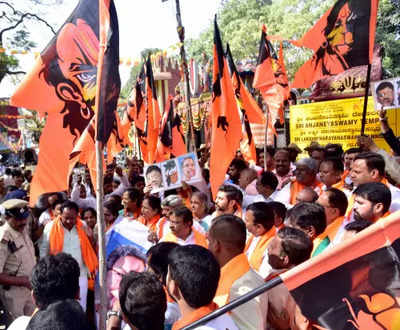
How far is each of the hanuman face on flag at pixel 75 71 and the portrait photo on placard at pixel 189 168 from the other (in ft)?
6.65

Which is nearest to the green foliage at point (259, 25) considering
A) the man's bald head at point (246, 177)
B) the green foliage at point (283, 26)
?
the green foliage at point (283, 26)

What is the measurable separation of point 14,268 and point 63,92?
1644 mm

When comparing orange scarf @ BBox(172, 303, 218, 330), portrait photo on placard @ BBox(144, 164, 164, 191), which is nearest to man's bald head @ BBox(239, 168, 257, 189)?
portrait photo on placard @ BBox(144, 164, 164, 191)

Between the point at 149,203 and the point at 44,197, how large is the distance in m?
2.11

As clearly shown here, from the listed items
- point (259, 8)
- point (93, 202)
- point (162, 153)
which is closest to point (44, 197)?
point (93, 202)

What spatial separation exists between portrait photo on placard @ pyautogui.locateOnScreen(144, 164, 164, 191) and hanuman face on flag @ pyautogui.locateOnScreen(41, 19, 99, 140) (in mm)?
2057

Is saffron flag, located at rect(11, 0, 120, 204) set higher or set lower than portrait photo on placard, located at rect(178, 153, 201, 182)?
higher

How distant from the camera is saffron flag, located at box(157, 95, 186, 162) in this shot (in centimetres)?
702

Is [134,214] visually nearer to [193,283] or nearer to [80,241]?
[80,241]

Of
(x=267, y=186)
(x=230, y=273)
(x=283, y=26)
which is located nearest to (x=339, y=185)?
(x=267, y=186)

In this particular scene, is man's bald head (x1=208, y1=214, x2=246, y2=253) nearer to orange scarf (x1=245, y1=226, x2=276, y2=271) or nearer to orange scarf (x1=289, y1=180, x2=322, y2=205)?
orange scarf (x1=245, y1=226, x2=276, y2=271)

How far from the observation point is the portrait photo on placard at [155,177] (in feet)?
17.7

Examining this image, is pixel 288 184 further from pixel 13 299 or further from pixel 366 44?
pixel 13 299

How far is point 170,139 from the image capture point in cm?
713
